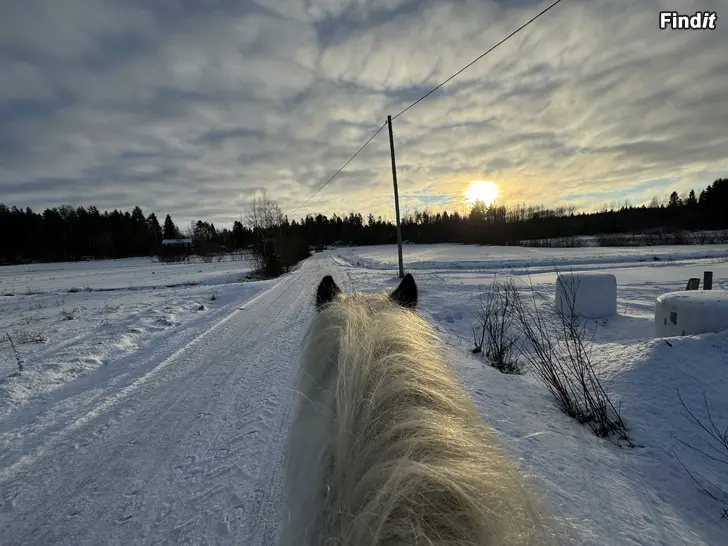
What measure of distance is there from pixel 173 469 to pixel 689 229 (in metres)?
99.9

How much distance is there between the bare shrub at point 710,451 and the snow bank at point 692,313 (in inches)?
89.8

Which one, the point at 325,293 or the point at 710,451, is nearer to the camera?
the point at 710,451

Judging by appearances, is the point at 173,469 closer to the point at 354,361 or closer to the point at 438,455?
the point at 354,361

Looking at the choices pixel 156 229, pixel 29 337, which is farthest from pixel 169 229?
pixel 29 337

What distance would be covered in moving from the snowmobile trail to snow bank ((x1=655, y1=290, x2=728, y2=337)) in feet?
19.0

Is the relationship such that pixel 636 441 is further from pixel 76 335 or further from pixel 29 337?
pixel 29 337

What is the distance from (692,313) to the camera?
483 cm

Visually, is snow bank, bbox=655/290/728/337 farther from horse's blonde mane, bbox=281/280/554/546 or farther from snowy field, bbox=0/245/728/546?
horse's blonde mane, bbox=281/280/554/546

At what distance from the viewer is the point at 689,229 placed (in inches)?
2798

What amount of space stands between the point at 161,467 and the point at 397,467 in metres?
2.30

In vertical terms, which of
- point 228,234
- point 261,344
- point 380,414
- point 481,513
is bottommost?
point 261,344

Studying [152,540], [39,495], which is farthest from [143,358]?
[152,540]

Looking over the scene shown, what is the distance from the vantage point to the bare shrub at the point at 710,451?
1.99 metres

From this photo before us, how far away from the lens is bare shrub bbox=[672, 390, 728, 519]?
6.54ft
